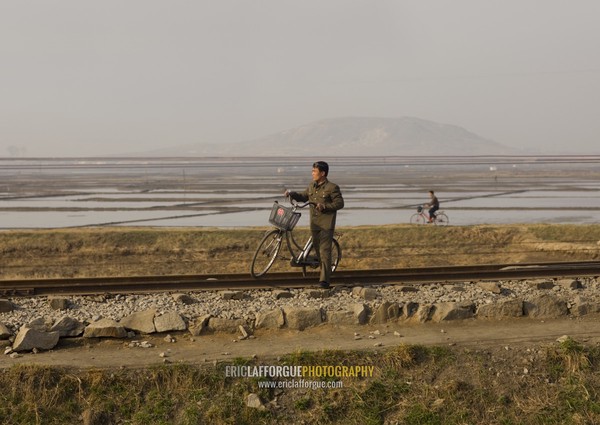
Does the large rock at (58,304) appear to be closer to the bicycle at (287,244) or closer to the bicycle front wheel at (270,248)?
the bicycle at (287,244)

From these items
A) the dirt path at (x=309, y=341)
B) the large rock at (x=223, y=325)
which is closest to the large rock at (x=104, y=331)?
the dirt path at (x=309, y=341)

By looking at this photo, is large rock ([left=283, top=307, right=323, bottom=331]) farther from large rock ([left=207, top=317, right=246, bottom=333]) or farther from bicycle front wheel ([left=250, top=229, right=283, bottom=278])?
bicycle front wheel ([left=250, top=229, right=283, bottom=278])

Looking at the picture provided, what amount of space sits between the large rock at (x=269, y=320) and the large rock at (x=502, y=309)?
3.06m

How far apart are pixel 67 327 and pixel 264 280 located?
392 cm

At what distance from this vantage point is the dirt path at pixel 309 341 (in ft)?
26.7

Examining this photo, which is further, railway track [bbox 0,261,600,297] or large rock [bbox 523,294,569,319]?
railway track [bbox 0,261,600,297]

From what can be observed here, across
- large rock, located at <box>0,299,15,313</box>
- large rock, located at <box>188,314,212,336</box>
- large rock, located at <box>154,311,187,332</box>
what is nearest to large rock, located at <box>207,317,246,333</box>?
large rock, located at <box>188,314,212,336</box>

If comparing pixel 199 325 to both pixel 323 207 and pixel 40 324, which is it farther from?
pixel 323 207

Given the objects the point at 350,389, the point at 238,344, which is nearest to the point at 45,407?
the point at 238,344

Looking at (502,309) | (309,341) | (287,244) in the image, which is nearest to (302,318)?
(309,341)

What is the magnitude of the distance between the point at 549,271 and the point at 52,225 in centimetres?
2502

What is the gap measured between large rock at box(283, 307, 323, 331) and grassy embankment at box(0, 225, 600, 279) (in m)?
10.4

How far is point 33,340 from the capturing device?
27.5 ft

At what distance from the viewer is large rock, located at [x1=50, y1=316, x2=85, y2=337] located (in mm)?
8688
